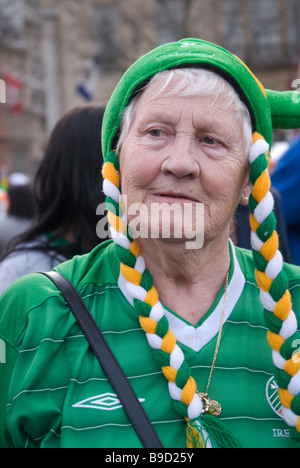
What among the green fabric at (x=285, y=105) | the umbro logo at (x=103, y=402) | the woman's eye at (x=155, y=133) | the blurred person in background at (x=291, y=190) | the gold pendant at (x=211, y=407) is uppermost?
the green fabric at (x=285, y=105)

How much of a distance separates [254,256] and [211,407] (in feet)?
1.65

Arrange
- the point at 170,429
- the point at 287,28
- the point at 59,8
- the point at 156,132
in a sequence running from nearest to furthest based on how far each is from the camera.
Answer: the point at 170,429, the point at 156,132, the point at 287,28, the point at 59,8

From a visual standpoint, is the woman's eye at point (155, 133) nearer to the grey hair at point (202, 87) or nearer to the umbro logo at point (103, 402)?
the grey hair at point (202, 87)

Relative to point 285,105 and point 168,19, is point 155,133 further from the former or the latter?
point 168,19

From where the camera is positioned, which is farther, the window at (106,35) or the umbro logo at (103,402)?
the window at (106,35)

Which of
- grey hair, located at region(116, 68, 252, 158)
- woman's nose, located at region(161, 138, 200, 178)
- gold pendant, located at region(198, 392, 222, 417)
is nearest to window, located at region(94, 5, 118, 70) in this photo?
grey hair, located at region(116, 68, 252, 158)

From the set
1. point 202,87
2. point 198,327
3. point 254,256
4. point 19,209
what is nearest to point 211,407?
point 198,327

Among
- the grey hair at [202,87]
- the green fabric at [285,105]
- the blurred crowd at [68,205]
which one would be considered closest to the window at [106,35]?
the blurred crowd at [68,205]

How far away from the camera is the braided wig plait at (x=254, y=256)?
5.69ft

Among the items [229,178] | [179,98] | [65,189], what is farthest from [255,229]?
[65,189]

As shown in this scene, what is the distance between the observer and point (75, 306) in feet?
6.02

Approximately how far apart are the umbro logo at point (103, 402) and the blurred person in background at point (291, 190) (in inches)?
74.0

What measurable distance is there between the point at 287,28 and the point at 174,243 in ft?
68.8

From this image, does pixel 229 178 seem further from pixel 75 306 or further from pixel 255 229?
pixel 75 306
